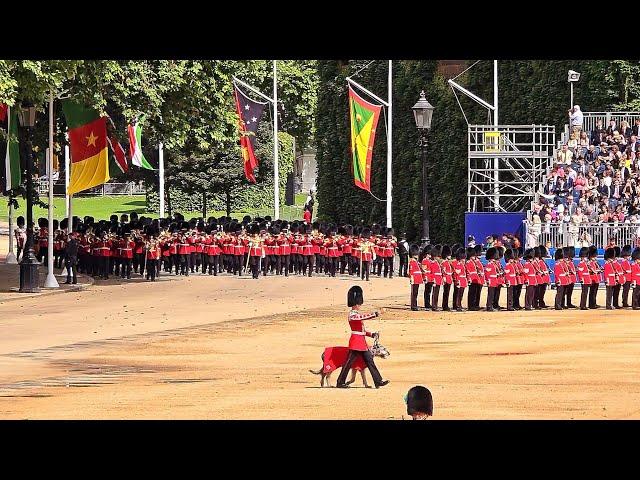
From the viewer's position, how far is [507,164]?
41.2 m

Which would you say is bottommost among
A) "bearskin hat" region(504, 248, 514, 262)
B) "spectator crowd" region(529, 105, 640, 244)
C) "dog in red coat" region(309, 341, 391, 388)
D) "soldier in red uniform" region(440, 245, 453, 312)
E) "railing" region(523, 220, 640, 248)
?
"dog in red coat" region(309, 341, 391, 388)

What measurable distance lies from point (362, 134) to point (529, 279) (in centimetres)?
1162

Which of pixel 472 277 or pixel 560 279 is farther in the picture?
pixel 560 279

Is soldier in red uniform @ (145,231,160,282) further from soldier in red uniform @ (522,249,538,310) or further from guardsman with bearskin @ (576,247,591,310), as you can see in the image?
guardsman with bearskin @ (576,247,591,310)

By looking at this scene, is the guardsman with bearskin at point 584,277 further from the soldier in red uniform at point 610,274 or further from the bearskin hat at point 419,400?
the bearskin hat at point 419,400

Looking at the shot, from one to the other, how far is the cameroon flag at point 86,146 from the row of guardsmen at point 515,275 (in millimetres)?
8217

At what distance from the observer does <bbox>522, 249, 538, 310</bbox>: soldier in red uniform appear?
28094mm

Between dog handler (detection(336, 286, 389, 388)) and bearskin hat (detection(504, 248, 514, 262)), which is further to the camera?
bearskin hat (detection(504, 248, 514, 262))

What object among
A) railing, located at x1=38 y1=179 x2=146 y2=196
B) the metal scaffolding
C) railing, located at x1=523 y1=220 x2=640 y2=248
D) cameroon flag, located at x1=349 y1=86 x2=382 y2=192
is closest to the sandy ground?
railing, located at x1=523 y1=220 x2=640 y2=248

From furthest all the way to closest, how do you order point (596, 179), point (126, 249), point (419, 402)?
point (596, 179), point (126, 249), point (419, 402)

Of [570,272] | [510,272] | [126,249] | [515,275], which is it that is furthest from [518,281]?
[126,249]

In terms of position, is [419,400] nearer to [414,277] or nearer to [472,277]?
[414,277]

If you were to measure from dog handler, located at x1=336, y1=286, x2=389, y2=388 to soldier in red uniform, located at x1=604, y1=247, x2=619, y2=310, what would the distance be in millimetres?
12258
